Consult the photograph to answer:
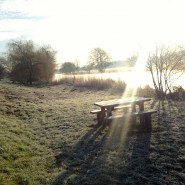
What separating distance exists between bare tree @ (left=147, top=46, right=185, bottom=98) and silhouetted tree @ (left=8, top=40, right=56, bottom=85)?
2382 cm

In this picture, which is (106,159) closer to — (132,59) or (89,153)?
(89,153)

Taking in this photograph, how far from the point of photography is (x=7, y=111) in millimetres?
11523

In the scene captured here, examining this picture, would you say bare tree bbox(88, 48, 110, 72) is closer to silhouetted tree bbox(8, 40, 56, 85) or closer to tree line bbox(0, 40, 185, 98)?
tree line bbox(0, 40, 185, 98)

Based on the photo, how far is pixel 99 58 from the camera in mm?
72438

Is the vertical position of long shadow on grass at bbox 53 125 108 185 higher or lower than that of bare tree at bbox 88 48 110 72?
lower

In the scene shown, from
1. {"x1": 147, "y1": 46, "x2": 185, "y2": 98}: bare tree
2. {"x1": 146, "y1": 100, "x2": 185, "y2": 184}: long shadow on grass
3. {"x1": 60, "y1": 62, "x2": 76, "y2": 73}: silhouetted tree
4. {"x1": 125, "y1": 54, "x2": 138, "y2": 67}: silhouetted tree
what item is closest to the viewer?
{"x1": 146, "y1": 100, "x2": 185, "y2": 184}: long shadow on grass

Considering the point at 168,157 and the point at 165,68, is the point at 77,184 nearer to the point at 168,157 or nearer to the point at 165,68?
the point at 168,157

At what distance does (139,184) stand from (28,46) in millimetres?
39022


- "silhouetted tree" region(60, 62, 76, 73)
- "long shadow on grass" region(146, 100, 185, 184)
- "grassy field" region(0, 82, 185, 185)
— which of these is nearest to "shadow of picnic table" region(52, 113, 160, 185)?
"grassy field" region(0, 82, 185, 185)

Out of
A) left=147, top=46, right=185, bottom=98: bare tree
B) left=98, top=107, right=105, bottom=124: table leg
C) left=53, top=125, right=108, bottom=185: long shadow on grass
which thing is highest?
left=147, top=46, right=185, bottom=98: bare tree

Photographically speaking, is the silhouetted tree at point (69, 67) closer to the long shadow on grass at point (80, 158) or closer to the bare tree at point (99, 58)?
the bare tree at point (99, 58)

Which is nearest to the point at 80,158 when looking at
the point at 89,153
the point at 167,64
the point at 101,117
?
the point at 89,153

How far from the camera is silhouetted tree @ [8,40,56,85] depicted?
129 feet

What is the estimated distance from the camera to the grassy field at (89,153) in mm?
5190
